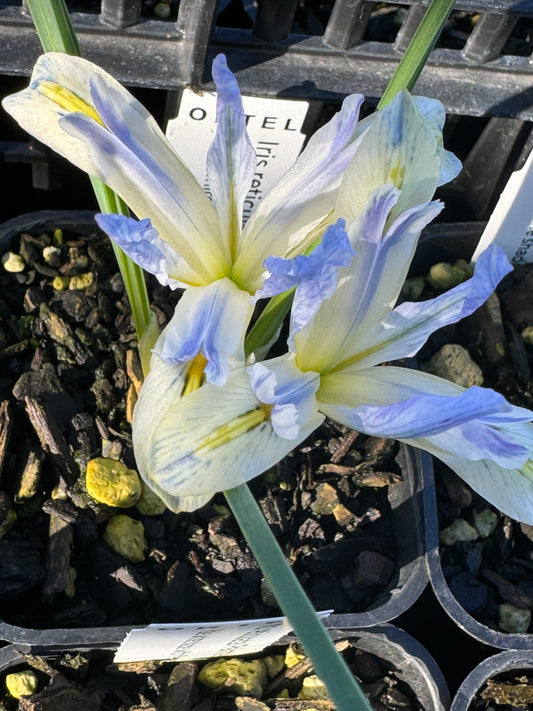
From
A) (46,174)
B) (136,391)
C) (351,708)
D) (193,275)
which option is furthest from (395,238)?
(46,174)

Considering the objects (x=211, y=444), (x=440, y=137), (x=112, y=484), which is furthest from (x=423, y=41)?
(x=112, y=484)

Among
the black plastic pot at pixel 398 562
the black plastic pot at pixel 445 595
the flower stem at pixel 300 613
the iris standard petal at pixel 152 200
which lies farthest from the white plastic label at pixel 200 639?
the iris standard petal at pixel 152 200

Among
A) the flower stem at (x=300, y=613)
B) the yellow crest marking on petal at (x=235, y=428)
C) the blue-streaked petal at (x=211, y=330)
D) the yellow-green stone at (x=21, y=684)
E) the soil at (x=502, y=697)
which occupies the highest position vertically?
the blue-streaked petal at (x=211, y=330)

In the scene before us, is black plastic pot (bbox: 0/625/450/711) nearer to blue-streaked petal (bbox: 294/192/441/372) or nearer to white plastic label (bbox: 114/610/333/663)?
white plastic label (bbox: 114/610/333/663)

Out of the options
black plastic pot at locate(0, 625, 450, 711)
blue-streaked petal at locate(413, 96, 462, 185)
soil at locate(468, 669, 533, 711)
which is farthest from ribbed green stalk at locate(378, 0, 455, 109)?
soil at locate(468, 669, 533, 711)

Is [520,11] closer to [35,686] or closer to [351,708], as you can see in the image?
[351,708]

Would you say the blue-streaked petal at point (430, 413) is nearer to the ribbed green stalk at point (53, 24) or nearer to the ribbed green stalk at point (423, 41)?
the ribbed green stalk at point (423, 41)
